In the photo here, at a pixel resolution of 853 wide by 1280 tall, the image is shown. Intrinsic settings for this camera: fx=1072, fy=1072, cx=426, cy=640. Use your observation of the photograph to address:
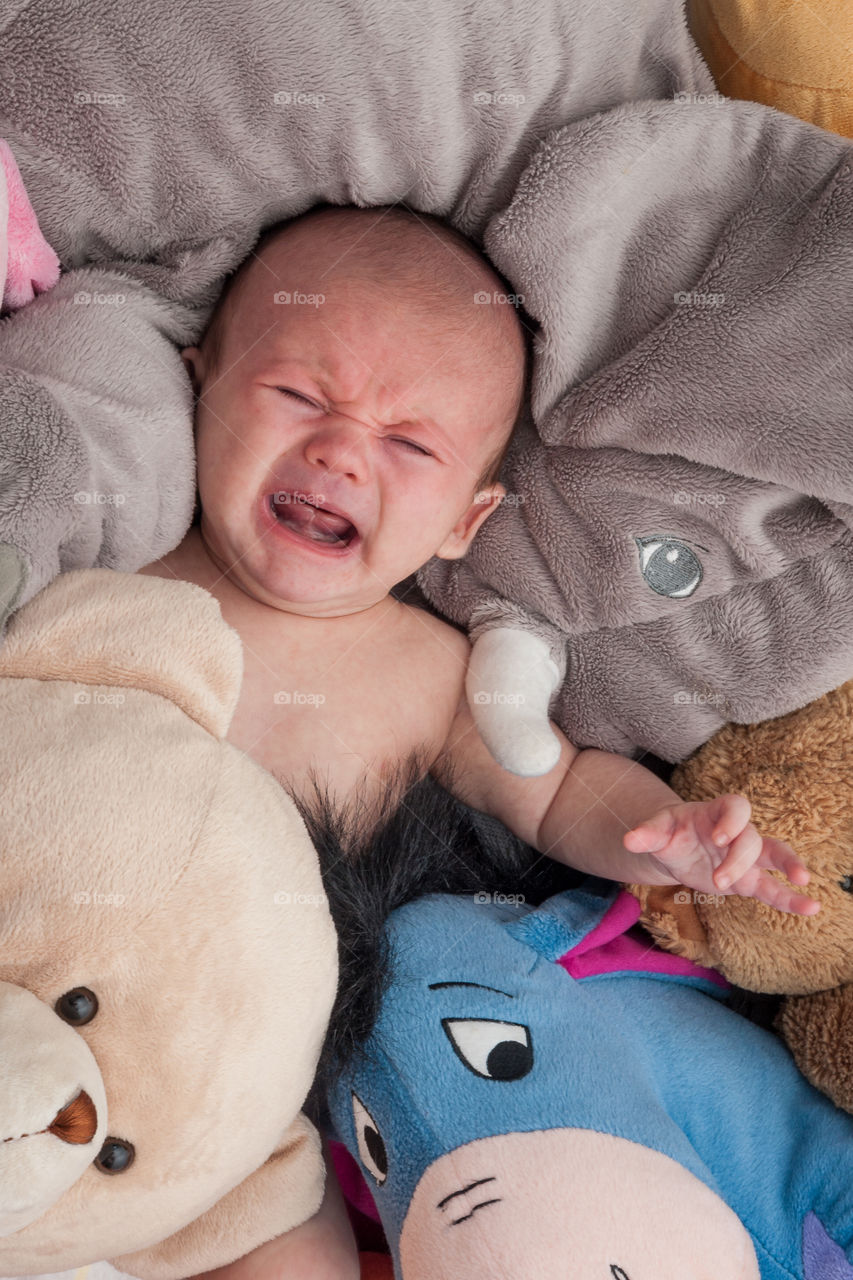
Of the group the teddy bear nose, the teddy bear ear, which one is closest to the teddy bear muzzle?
the teddy bear nose

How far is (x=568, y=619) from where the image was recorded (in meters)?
1.36

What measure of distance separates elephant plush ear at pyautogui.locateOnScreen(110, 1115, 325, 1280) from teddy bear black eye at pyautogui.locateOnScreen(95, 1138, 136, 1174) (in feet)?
0.85

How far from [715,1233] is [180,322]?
112 cm

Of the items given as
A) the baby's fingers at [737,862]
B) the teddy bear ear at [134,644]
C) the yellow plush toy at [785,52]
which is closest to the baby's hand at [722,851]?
the baby's fingers at [737,862]

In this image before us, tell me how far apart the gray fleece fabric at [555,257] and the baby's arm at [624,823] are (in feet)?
0.38

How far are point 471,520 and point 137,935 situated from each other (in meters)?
0.75

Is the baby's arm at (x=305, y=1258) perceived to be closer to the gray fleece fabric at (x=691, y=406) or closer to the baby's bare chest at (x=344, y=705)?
the baby's bare chest at (x=344, y=705)

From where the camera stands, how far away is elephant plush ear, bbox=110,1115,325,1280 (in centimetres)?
104

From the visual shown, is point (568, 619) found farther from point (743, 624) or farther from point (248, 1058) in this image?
point (248, 1058)

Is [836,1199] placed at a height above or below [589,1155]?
below

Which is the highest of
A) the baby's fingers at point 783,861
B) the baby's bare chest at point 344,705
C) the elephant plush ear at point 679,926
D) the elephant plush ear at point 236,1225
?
the baby's fingers at point 783,861

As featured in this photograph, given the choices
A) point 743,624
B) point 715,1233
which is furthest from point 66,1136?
point 743,624

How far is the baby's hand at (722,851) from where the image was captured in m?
1.06

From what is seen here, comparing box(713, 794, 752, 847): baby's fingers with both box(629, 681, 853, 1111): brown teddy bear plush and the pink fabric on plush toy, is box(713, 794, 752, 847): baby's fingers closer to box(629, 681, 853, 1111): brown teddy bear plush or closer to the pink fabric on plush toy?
box(629, 681, 853, 1111): brown teddy bear plush
